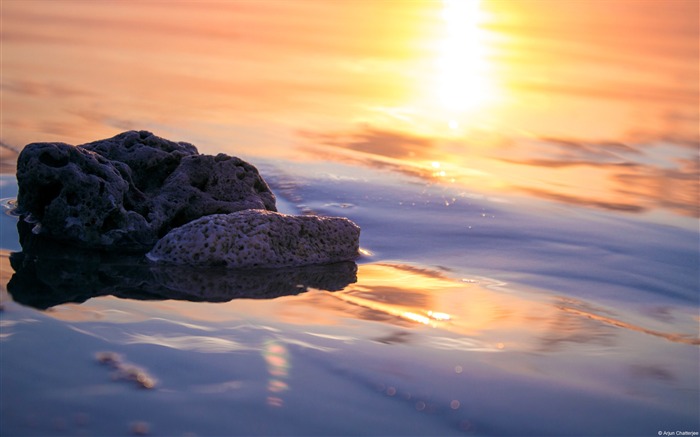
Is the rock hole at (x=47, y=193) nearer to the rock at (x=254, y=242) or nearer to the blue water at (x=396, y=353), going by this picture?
the blue water at (x=396, y=353)

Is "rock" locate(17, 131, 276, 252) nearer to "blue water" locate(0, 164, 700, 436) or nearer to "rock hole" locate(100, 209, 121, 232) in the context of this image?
"rock hole" locate(100, 209, 121, 232)

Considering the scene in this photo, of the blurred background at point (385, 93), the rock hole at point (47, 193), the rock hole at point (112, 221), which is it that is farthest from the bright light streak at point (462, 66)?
the rock hole at point (47, 193)

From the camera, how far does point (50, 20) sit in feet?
54.3

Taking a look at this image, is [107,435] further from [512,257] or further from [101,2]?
[101,2]

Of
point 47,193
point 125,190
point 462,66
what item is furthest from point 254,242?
point 462,66

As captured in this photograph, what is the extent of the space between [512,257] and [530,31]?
14.5m

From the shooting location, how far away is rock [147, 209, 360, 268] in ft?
17.9

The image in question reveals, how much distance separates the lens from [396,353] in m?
4.23

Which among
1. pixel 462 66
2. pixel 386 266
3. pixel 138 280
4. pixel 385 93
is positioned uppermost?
pixel 462 66

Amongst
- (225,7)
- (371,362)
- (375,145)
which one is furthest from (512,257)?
(225,7)

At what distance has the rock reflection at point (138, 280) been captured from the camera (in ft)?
15.8

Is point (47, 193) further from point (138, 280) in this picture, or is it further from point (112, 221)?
point (138, 280)

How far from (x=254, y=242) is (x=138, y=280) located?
30.5 inches

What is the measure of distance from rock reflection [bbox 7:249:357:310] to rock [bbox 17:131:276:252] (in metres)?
0.25
